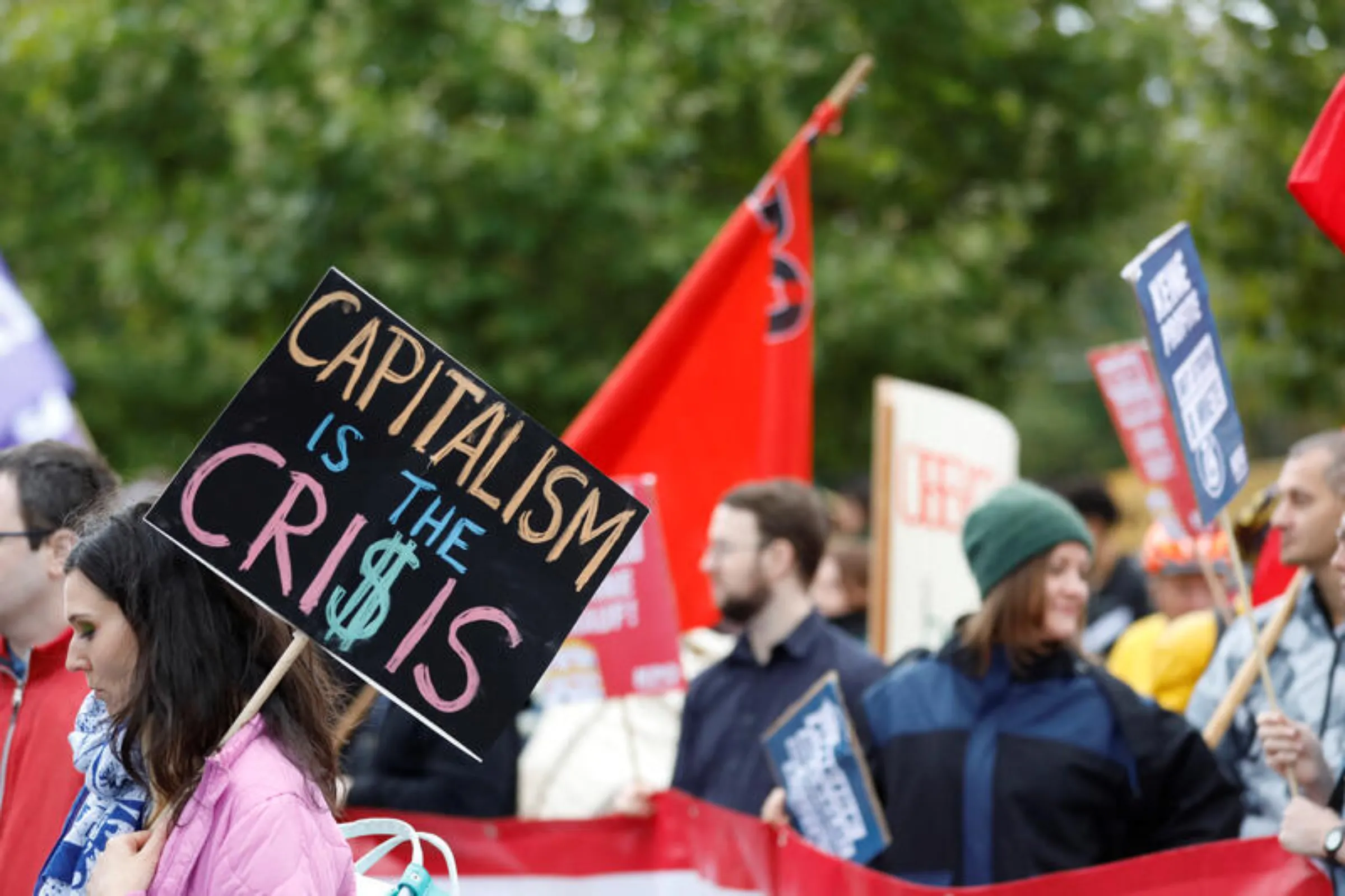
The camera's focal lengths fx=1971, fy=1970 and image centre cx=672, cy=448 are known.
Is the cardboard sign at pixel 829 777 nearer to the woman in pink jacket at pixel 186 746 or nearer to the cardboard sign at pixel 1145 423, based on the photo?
the woman in pink jacket at pixel 186 746

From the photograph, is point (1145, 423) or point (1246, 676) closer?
point (1246, 676)

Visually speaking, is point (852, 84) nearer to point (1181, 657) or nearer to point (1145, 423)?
point (1145, 423)

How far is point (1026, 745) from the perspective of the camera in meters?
4.48

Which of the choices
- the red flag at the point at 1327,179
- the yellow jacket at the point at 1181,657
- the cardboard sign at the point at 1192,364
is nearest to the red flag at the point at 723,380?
the yellow jacket at the point at 1181,657

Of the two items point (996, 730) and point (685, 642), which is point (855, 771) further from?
point (685, 642)

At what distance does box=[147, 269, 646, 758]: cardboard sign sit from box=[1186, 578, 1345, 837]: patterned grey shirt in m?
2.02

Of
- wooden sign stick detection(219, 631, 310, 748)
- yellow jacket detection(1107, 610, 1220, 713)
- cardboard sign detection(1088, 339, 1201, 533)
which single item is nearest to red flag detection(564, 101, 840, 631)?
cardboard sign detection(1088, 339, 1201, 533)

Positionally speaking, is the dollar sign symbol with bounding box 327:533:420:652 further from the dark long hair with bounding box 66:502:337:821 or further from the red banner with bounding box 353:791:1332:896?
the red banner with bounding box 353:791:1332:896

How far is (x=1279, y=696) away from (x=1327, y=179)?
1.28m

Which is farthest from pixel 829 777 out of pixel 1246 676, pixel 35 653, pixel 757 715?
pixel 35 653

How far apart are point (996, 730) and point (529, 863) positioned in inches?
59.9

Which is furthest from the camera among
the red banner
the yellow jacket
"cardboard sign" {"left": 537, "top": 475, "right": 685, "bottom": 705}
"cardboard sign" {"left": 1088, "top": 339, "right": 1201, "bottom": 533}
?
the yellow jacket

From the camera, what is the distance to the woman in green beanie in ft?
14.4

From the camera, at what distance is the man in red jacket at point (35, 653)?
11.9ft
